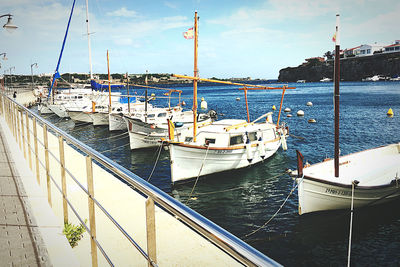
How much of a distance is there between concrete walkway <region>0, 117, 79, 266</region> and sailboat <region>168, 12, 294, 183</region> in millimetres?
9892

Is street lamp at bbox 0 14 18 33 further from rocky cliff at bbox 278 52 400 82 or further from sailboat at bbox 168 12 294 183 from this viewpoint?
rocky cliff at bbox 278 52 400 82

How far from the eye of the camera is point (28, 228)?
3305 mm

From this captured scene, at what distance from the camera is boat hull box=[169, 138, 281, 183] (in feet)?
48.5

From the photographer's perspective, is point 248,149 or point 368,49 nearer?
point 248,149

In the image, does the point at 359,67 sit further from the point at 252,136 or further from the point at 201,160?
the point at 201,160

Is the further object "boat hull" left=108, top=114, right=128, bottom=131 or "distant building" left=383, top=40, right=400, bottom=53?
"distant building" left=383, top=40, right=400, bottom=53

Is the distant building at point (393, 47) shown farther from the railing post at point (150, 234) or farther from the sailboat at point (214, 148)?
the railing post at point (150, 234)

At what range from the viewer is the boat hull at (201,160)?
14789 mm

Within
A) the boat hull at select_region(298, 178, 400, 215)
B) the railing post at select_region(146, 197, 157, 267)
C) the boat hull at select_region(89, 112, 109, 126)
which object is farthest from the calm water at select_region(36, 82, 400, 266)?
the boat hull at select_region(89, 112, 109, 126)

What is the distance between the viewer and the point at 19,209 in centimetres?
380

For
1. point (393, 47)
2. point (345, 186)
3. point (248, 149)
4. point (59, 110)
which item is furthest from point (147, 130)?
point (393, 47)

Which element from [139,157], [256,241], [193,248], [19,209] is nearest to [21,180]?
[19,209]

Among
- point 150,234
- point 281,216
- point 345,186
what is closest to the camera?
point 150,234

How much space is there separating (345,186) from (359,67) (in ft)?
556
